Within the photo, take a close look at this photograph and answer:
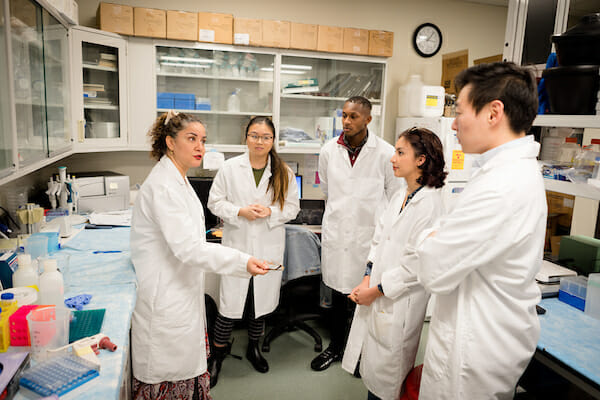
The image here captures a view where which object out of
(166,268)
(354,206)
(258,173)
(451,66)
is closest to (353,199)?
(354,206)

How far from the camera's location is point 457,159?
3.25m

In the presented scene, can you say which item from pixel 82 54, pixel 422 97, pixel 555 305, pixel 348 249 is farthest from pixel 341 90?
pixel 555 305

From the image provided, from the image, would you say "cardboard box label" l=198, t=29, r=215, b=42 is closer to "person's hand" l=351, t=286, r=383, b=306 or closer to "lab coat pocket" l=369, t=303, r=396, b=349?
"person's hand" l=351, t=286, r=383, b=306

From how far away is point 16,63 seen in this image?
1552mm

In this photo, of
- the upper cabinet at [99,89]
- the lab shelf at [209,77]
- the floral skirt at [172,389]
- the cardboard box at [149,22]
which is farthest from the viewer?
the lab shelf at [209,77]

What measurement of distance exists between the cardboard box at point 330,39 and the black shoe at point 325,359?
2344 millimetres

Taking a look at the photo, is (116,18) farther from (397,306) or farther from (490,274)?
(490,274)

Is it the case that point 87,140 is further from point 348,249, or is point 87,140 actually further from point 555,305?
point 555,305

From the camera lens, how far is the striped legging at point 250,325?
7.87 ft

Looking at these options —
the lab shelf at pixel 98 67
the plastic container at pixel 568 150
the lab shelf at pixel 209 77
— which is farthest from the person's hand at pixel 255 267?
the lab shelf at pixel 209 77

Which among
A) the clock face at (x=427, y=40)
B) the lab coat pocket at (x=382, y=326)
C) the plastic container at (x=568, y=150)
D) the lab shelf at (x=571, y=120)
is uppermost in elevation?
the clock face at (x=427, y=40)

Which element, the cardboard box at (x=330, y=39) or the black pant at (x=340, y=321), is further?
the cardboard box at (x=330, y=39)

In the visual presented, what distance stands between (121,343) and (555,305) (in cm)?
169

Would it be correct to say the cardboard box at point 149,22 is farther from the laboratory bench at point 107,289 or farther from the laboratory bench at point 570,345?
the laboratory bench at point 570,345
